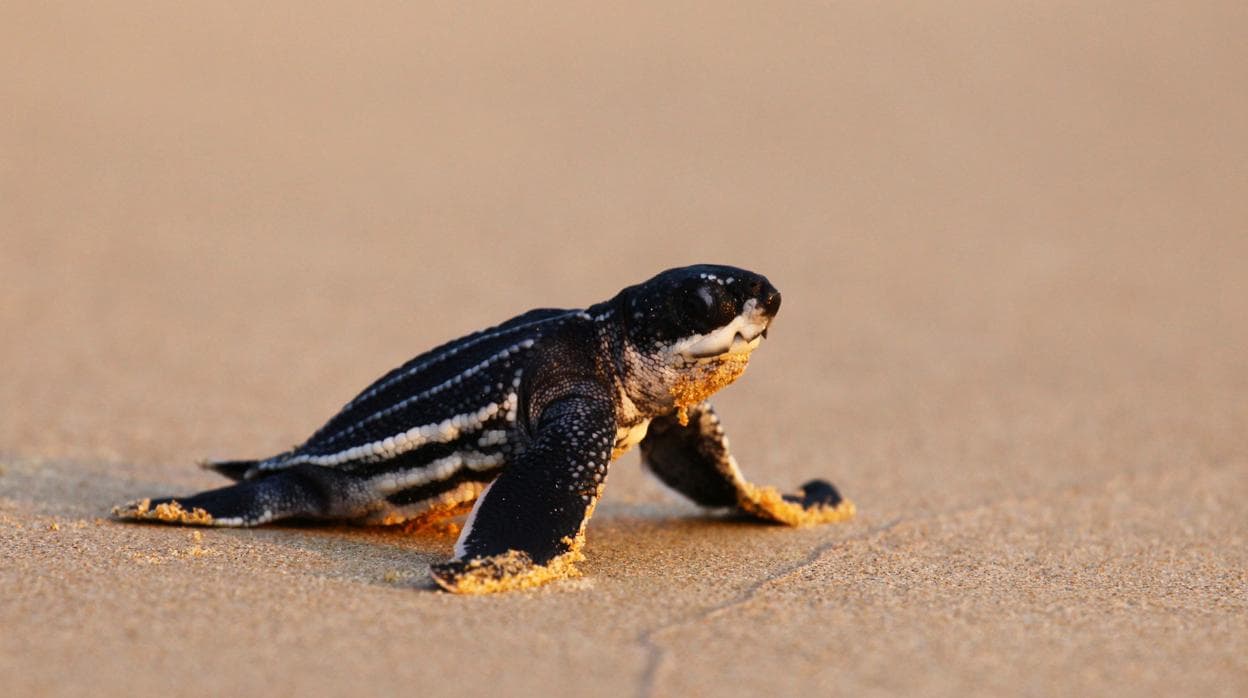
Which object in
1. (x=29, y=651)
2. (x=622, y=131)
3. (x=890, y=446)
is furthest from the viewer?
(x=622, y=131)

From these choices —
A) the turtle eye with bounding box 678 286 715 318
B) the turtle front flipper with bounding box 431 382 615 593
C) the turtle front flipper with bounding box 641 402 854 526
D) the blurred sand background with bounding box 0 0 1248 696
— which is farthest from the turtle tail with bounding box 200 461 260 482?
the turtle eye with bounding box 678 286 715 318

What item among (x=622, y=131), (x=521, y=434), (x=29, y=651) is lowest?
(x=29, y=651)

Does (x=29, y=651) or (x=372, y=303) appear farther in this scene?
(x=372, y=303)

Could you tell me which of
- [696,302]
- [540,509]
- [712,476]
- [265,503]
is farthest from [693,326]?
[265,503]

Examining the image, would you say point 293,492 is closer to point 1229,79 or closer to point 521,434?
point 521,434

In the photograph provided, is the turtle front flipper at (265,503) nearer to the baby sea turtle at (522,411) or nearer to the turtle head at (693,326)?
the baby sea turtle at (522,411)

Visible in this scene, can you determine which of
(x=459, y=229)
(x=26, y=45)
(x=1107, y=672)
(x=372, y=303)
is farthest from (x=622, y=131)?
(x=1107, y=672)

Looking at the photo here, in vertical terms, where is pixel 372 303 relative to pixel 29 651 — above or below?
above
